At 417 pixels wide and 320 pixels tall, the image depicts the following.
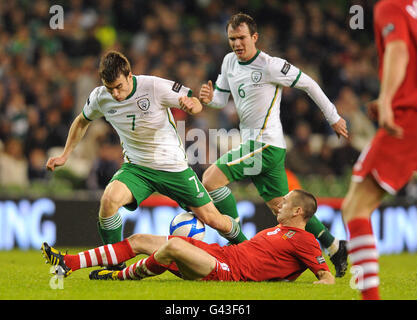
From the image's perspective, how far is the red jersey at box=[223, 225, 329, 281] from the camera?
21.1 feet

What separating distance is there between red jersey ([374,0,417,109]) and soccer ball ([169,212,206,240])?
2.89 m

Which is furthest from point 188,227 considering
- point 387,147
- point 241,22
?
point 387,147

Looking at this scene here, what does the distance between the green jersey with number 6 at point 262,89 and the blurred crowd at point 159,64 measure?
4.47 m

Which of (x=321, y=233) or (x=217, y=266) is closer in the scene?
(x=217, y=266)

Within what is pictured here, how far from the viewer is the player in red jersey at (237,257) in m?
6.32

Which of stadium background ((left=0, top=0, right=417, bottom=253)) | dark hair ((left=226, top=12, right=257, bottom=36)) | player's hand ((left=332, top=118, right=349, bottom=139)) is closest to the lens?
player's hand ((left=332, top=118, right=349, bottom=139))

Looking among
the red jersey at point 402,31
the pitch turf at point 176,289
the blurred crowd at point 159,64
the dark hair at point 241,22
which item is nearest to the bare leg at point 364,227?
the red jersey at point 402,31

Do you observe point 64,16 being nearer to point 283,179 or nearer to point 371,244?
point 283,179

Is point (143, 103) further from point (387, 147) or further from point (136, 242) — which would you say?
point (387, 147)

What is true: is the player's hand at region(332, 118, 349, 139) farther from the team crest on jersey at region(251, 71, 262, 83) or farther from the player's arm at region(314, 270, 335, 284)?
the player's arm at region(314, 270, 335, 284)

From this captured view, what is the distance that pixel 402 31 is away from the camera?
459cm

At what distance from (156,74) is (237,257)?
7660mm

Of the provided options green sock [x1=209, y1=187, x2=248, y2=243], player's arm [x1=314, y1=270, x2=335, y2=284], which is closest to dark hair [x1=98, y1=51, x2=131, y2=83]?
green sock [x1=209, y1=187, x2=248, y2=243]
